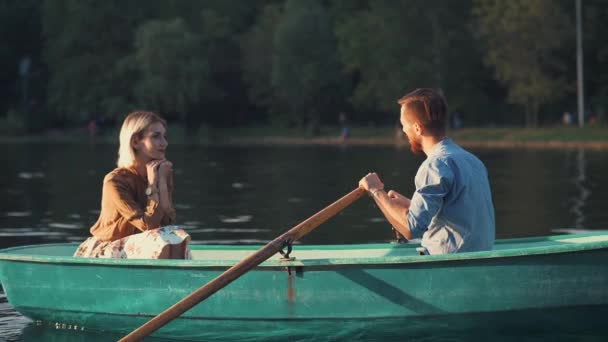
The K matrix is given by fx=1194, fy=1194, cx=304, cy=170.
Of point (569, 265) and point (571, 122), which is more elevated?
point (571, 122)

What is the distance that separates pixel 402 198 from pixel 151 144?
185 centimetres

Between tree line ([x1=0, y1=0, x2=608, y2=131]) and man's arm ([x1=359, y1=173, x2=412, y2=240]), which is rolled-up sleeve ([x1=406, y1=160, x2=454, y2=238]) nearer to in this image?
man's arm ([x1=359, y1=173, x2=412, y2=240])

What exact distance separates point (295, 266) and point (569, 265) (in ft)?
6.19

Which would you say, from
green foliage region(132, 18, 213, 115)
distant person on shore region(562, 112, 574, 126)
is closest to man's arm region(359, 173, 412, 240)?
distant person on shore region(562, 112, 574, 126)

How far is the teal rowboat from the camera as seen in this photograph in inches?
321

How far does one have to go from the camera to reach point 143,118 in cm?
863

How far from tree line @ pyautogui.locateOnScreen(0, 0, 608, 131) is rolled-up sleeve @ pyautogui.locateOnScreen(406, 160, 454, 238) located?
44.4 meters

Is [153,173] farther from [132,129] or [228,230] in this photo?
[228,230]

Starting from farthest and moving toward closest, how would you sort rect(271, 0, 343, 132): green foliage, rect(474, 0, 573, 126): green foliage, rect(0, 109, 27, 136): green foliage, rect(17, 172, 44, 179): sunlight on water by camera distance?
rect(0, 109, 27, 136): green foliage, rect(271, 0, 343, 132): green foliage, rect(474, 0, 573, 126): green foliage, rect(17, 172, 44, 179): sunlight on water

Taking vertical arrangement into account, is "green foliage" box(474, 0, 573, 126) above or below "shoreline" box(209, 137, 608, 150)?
above

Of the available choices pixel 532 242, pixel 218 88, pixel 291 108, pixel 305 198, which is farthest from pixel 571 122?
pixel 532 242

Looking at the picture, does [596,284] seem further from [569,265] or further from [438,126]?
[438,126]

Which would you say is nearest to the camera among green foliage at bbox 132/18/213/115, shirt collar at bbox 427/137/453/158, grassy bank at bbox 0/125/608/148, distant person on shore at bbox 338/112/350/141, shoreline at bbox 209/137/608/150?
shirt collar at bbox 427/137/453/158

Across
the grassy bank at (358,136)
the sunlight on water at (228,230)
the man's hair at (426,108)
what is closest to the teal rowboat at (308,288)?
the man's hair at (426,108)
